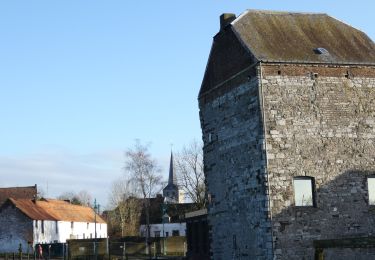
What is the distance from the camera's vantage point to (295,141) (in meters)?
22.8

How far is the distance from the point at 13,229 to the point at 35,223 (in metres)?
2.05

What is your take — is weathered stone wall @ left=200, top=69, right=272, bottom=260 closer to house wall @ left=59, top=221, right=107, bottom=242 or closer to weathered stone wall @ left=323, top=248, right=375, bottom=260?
weathered stone wall @ left=323, top=248, right=375, bottom=260

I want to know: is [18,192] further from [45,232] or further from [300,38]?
[300,38]

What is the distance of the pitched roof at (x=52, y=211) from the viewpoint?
56.8 m

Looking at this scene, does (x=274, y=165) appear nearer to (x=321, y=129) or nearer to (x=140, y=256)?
(x=321, y=129)

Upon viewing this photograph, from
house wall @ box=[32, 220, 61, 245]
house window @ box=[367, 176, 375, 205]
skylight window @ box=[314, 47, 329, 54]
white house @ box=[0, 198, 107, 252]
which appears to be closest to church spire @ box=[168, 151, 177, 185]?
white house @ box=[0, 198, 107, 252]

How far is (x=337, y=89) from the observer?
23578mm

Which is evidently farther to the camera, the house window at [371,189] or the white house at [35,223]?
the white house at [35,223]

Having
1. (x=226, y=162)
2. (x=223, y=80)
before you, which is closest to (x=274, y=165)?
(x=226, y=162)

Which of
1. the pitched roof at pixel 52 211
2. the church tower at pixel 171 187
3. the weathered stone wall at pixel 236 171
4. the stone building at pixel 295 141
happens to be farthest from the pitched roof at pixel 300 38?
the church tower at pixel 171 187

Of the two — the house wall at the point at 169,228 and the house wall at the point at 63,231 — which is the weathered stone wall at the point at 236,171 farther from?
the house wall at the point at 169,228

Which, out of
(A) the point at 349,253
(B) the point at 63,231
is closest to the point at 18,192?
(B) the point at 63,231

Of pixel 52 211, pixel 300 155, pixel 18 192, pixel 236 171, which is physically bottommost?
pixel 52 211

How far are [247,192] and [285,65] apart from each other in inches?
204
